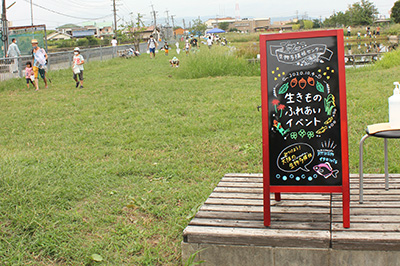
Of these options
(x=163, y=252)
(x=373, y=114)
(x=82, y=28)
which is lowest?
(x=163, y=252)

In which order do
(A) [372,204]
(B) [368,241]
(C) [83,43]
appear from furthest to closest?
(C) [83,43] < (A) [372,204] < (B) [368,241]

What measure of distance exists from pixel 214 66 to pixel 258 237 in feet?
50.3

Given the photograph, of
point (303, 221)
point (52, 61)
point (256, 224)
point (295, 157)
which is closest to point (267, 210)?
point (256, 224)

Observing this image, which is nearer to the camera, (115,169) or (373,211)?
(373,211)

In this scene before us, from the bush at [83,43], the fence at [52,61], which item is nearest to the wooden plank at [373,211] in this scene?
the fence at [52,61]

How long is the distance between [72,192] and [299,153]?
2.90 metres

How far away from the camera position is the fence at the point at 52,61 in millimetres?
18844

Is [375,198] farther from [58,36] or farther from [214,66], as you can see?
[58,36]

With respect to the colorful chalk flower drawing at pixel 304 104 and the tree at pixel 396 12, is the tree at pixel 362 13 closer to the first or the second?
the tree at pixel 396 12

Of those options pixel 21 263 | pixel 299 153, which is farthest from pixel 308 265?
pixel 21 263

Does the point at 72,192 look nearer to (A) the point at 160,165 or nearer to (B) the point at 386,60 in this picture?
(A) the point at 160,165

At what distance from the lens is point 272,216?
3.64 metres

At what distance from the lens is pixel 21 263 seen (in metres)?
3.72

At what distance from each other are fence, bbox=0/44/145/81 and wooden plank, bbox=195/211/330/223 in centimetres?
1678
